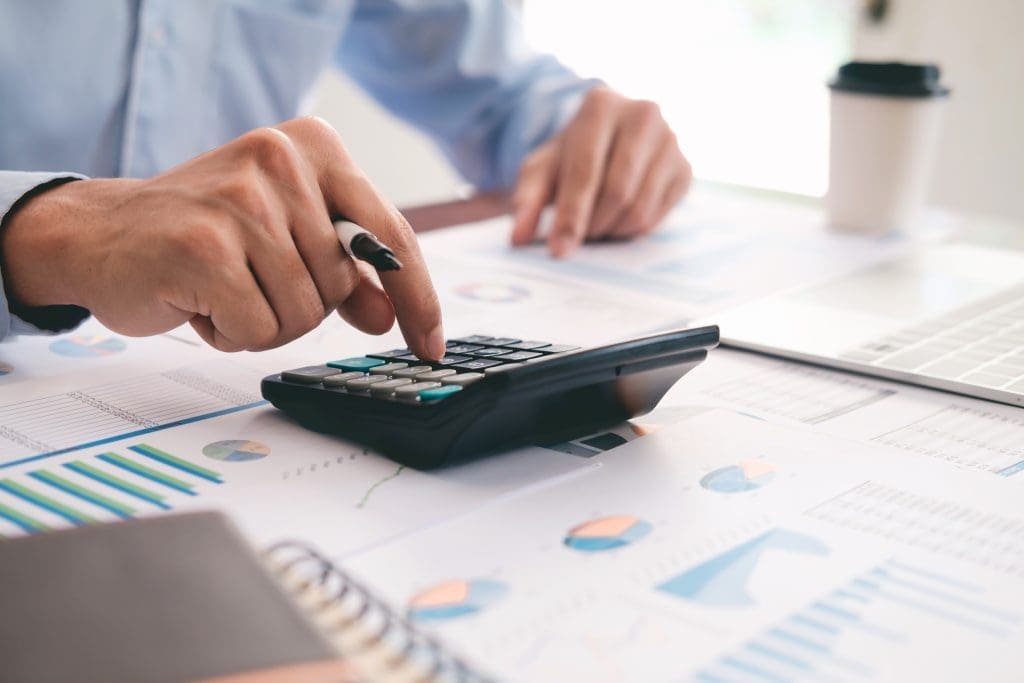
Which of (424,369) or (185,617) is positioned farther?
(424,369)

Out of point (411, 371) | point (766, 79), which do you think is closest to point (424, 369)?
point (411, 371)

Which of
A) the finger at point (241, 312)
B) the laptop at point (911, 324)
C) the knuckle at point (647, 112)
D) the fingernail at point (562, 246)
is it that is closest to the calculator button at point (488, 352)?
the finger at point (241, 312)

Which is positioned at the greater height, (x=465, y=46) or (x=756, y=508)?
(x=465, y=46)

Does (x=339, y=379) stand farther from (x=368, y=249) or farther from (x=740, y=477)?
(x=740, y=477)

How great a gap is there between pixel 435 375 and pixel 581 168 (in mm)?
536

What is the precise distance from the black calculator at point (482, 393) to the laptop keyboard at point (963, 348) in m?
0.18

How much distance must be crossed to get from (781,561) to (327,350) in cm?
34

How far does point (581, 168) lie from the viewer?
0.98 m

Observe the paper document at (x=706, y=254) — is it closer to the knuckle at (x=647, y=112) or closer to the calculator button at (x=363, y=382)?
the knuckle at (x=647, y=112)

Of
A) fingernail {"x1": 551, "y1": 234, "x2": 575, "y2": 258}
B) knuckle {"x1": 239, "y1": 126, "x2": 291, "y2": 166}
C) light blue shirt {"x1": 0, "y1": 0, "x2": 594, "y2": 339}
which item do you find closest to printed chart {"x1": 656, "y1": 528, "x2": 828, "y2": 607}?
knuckle {"x1": 239, "y1": 126, "x2": 291, "y2": 166}

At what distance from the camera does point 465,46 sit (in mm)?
1294

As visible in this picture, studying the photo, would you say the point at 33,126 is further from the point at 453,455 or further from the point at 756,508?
the point at 756,508

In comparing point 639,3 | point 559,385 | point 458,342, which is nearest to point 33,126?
point 458,342

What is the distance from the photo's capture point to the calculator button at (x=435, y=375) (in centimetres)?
48
